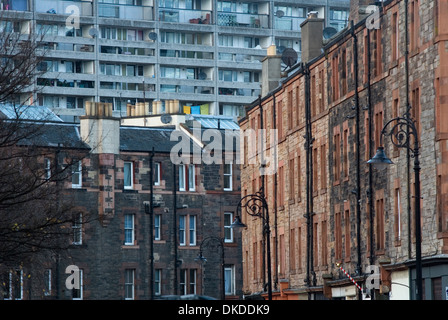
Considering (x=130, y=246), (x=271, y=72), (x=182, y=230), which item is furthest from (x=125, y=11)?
(x=271, y=72)

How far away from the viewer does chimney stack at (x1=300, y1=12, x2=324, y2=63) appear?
2357 inches

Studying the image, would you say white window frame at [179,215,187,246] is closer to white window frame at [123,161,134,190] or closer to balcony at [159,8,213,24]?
white window frame at [123,161,134,190]

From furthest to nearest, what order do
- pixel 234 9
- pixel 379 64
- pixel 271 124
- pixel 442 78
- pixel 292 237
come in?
pixel 234 9 → pixel 271 124 → pixel 292 237 → pixel 379 64 → pixel 442 78

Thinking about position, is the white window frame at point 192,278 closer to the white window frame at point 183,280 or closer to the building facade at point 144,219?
the building facade at point 144,219

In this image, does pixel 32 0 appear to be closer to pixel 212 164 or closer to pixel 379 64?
Answer: pixel 212 164

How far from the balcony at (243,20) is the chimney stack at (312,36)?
89.1 meters

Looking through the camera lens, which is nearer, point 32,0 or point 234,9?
point 32,0

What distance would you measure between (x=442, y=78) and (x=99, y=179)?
43.1 m

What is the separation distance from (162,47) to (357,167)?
96356 mm

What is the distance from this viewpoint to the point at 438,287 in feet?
129

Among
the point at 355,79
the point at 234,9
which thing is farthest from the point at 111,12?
the point at 355,79

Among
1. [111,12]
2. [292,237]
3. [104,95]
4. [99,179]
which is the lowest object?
[292,237]

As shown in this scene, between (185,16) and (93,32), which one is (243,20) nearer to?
(185,16)
